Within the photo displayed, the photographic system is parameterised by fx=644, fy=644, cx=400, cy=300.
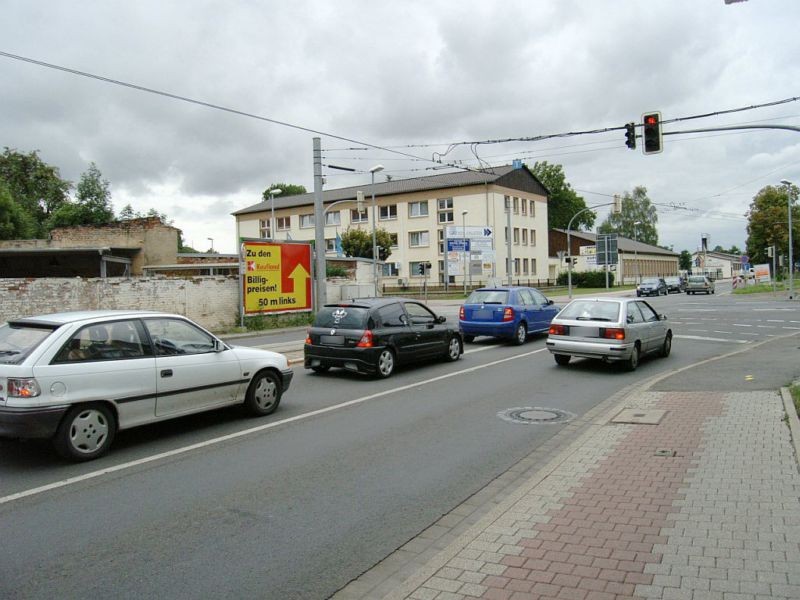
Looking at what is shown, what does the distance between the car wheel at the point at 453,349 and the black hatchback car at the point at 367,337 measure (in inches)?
39.2

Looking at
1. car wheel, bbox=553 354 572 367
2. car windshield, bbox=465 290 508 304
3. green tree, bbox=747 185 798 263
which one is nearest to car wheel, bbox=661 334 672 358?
car wheel, bbox=553 354 572 367

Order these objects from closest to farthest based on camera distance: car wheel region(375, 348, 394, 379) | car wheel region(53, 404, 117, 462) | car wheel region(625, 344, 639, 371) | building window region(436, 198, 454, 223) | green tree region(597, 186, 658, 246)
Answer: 1. car wheel region(53, 404, 117, 462)
2. car wheel region(375, 348, 394, 379)
3. car wheel region(625, 344, 639, 371)
4. building window region(436, 198, 454, 223)
5. green tree region(597, 186, 658, 246)

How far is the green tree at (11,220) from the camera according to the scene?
44.5 m

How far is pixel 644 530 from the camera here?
444 cm

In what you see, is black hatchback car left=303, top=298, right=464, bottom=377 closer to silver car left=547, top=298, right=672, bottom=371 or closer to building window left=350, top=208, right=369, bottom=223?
silver car left=547, top=298, right=672, bottom=371

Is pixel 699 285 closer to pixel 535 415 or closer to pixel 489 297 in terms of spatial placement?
pixel 489 297

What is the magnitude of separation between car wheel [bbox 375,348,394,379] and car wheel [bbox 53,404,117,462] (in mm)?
5513

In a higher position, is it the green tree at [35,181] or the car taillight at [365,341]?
the green tree at [35,181]

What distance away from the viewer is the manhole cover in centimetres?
825

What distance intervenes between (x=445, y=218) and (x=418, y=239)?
3723 mm

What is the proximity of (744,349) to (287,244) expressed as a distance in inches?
635

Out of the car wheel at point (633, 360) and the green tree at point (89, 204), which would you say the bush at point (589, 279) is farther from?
the car wheel at point (633, 360)

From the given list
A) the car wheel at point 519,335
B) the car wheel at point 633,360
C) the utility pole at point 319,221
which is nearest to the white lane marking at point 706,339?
the car wheel at point 519,335

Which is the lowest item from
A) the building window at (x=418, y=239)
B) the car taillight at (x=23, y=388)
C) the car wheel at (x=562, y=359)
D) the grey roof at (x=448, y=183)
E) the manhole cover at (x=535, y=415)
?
the manhole cover at (x=535, y=415)
